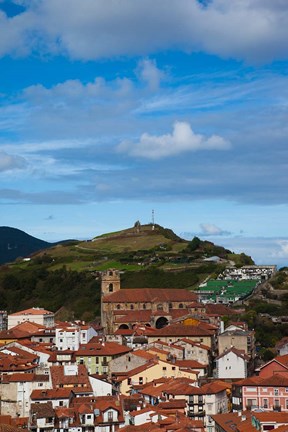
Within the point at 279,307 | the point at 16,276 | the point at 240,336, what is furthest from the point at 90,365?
the point at 16,276

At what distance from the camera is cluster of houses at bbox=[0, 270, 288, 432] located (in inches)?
2101

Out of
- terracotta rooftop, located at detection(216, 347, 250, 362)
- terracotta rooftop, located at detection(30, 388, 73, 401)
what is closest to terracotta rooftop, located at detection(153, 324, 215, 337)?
terracotta rooftop, located at detection(216, 347, 250, 362)

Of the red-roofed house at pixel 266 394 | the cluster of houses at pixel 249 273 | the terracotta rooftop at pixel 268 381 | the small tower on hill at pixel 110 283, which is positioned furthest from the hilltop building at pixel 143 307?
the red-roofed house at pixel 266 394

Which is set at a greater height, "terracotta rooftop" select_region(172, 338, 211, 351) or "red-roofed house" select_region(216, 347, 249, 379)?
"terracotta rooftop" select_region(172, 338, 211, 351)

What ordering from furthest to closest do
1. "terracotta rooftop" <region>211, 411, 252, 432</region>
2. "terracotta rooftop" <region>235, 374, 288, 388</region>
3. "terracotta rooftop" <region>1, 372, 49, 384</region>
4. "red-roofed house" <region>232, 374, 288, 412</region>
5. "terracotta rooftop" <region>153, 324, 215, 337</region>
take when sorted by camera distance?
"terracotta rooftop" <region>153, 324, 215, 337</region> < "terracotta rooftop" <region>1, 372, 49, 384</region> < "terracotta rooftop" <region>235, 374, 288, 388</region> < "red-roofed house" <region>232, 374, 288, 412</region> < "terracotta rooftop" <region>211, 411, 252, 432</region>

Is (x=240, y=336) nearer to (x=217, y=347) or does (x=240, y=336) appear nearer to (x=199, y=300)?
(x=217, y=347)

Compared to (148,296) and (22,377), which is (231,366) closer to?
(22,377)

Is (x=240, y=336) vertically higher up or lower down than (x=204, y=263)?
lower down

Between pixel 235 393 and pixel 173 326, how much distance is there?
17.0 meters

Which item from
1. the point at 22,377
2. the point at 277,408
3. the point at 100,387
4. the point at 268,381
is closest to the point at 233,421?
the point at 277,408

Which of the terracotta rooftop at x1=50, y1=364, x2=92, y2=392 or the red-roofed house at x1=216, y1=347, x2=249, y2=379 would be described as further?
the red-roofed house at x1=216, y1=347, x2=249, y2=379

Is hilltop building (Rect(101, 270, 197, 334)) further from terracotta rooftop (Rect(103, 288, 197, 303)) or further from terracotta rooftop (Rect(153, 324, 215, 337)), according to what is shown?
terracotta rooftop (Rect(153, 324, 215, 337))

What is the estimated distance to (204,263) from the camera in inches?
4498

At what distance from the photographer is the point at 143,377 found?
61.3 m
